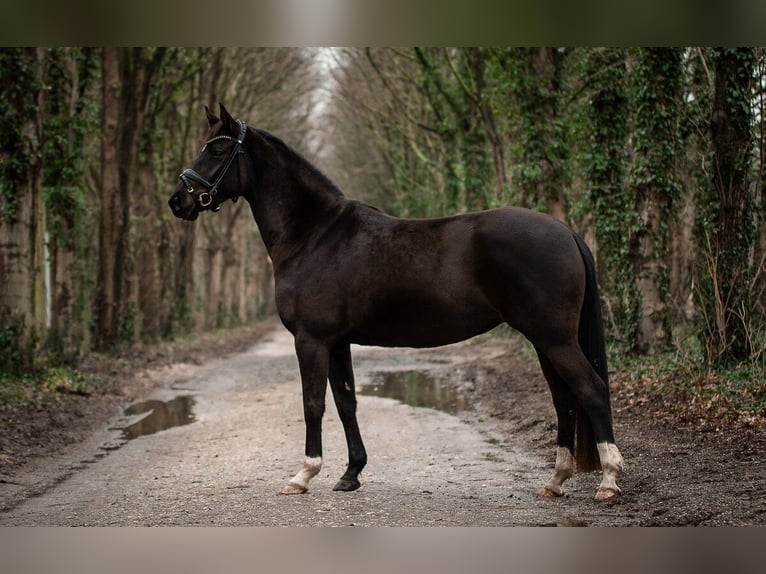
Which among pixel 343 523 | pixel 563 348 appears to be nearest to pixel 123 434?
pixel 343 523

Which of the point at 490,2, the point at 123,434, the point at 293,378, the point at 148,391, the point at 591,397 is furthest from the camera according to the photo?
the point at 293,378

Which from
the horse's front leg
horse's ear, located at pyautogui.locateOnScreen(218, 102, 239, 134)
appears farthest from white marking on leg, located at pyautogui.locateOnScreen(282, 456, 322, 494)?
horse's ear, located at pyautogui.locateOnScreen(218, 102, 239, 134)

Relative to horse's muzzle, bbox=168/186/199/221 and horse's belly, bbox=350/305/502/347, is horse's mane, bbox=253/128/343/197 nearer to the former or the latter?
horse's muzzle, bbox=168/186/199/221

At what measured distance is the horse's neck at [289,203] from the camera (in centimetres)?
679

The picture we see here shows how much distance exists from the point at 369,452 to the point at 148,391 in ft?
24.6

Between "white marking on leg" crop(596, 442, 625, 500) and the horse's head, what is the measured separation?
359 centimetres

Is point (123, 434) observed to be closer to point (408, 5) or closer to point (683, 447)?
point (683, 447)

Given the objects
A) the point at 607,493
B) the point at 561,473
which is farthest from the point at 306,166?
the point at 607,493

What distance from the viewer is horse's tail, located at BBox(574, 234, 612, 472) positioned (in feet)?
19.7

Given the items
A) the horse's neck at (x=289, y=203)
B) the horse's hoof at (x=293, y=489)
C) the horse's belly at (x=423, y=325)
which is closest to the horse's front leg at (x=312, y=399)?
the horse's hoof at (x=293, y=489)

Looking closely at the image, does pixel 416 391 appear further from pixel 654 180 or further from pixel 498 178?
pixel 498 178

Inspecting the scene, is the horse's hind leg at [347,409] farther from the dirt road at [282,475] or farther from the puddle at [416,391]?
the puddle at [416,391]

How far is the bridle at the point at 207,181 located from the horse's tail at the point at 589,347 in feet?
9.36

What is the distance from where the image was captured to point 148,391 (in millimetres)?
14859
